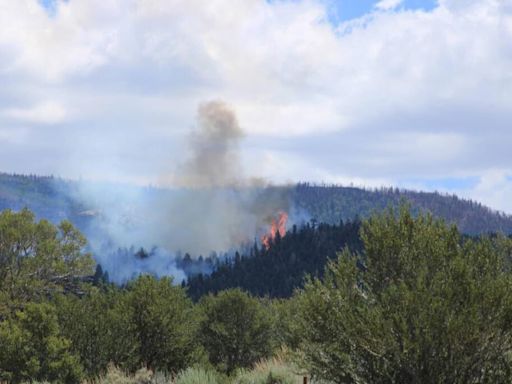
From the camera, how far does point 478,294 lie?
11.8m

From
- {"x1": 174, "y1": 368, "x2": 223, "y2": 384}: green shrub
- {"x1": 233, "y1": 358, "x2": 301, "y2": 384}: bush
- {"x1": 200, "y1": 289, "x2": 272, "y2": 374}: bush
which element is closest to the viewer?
{"x1": 233, "y1": 358, "x2": 301, "y2": 384}: bush

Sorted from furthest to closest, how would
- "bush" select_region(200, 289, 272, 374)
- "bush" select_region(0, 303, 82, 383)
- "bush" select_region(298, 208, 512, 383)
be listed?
"bush" select_region(200, 289, 272, 374)
"bush" select_region(0, 303, 82, 383)
"bush" select_region(298, 208, 512, 383)

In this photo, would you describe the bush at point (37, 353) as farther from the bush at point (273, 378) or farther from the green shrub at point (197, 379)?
the bush at point (273, 378)

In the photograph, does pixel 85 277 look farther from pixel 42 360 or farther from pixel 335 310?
pixel 335 310

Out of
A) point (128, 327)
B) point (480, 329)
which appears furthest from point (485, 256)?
point (128, 327)

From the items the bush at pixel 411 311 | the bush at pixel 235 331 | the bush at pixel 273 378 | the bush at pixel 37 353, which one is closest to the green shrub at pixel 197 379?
the bush at pixel 273 378

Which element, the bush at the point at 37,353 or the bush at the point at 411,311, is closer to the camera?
the bush at the point at 411,311

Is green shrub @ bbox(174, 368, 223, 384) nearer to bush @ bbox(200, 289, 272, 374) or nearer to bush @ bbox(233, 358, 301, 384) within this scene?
bush @ bbox(233, 358, 301, 384)

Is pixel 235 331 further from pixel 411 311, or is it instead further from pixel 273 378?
pixel 411 311

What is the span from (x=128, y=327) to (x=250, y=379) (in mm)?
20321

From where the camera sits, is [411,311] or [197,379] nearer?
[411,311]

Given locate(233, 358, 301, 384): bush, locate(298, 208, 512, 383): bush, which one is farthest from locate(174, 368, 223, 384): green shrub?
locate(298, 208, 512, 383): bush

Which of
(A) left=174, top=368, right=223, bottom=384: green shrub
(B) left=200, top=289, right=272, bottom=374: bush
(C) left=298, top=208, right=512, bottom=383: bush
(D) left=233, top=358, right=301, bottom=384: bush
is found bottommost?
(B) left=200, top=289, right=272, bottom=374: bush

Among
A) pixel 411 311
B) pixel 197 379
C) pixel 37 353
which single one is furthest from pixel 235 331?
pixel 411 311
